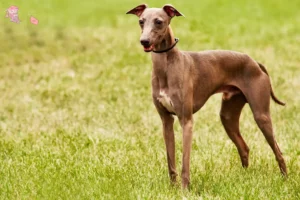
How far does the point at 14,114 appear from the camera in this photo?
34.8ft

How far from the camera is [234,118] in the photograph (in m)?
7.45

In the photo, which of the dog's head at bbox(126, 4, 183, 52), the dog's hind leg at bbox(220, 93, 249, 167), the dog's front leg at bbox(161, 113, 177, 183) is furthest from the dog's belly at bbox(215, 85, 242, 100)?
the dog's head at bbox(126, 4, 183, 52)

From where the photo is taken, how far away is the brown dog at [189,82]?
20.5 feet

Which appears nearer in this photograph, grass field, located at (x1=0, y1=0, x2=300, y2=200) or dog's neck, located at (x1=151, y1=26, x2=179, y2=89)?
dog's neck, located at (x1=151, y1=26, x2=179, y2=89)

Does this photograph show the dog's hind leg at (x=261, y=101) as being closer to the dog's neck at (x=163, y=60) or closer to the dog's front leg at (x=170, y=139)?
the dog's front leg at (x=170, y=139)

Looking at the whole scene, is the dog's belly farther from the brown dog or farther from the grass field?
the grass field

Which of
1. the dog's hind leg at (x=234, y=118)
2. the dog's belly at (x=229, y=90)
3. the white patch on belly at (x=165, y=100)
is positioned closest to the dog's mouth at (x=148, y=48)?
the white patch on belly at (x=165, y=100)

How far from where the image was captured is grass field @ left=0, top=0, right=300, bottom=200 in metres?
6.71

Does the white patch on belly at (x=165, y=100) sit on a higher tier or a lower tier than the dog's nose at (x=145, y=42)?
lower

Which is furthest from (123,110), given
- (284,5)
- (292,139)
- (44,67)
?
(284,5)

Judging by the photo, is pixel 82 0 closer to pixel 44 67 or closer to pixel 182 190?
pixel 44 67

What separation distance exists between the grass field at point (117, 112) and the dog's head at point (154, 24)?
134 cm

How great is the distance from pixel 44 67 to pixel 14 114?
3542mm

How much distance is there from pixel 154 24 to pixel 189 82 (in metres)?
0.69
